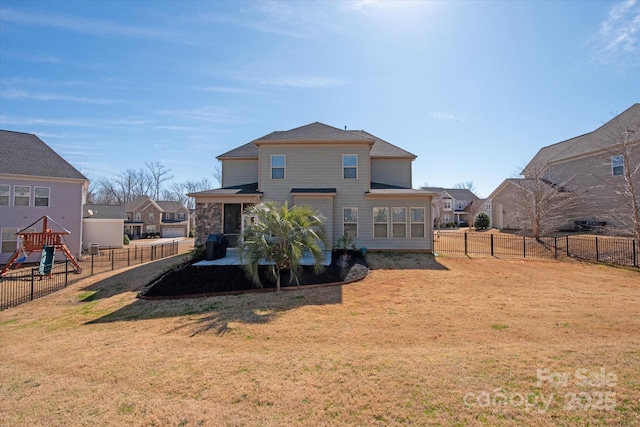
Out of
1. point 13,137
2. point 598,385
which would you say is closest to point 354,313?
point 598,385

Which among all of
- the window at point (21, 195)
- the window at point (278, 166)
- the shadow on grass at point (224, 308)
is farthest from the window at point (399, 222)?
the window at point (21, 195)

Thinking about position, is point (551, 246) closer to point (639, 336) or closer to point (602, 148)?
point (602, 148)

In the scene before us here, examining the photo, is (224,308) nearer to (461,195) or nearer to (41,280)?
(41,280)

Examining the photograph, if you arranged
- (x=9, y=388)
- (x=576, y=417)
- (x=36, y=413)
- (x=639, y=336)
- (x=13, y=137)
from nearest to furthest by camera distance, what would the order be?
(x=576, y=417), (x=36, y=413), (x=9, y=388), (x=639, y=336), (x=13, y=137)

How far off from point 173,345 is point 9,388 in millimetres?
2135

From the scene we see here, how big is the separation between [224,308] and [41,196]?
18.8 meters

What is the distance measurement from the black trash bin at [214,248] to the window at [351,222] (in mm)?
6131

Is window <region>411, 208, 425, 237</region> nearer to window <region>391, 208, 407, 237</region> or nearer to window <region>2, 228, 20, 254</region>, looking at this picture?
window <region>391, 208, 407, 237</region>

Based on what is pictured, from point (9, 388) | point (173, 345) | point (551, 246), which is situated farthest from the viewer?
point (551, 246)

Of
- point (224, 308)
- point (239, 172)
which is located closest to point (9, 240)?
point (239, 172)

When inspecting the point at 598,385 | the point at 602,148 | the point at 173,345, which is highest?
the point at 602,148

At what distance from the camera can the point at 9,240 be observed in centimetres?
1792

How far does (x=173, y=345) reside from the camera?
18.2ft

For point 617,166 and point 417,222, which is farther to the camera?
point 617,166
